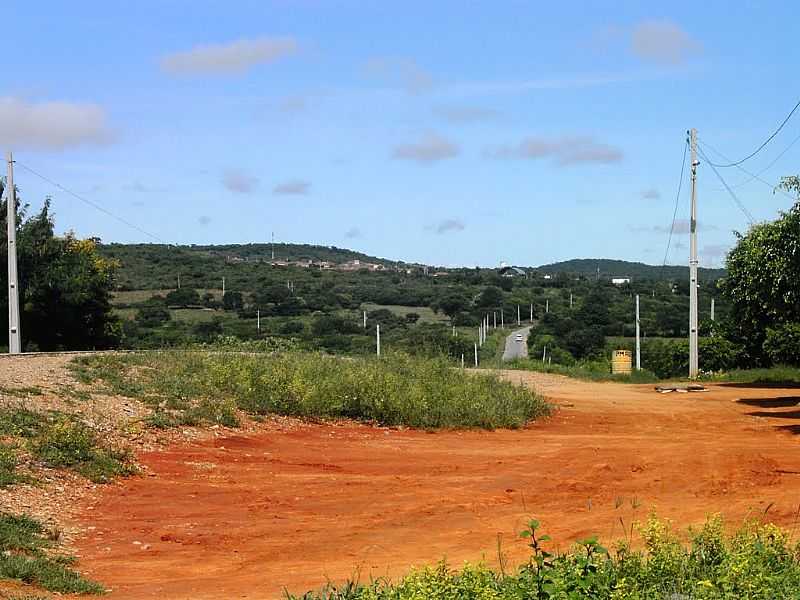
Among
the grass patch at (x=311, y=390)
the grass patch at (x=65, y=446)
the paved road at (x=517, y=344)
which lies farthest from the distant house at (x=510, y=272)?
the grass patch at (x=65, y=446)

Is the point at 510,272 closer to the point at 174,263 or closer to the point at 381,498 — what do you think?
the point at 174,263

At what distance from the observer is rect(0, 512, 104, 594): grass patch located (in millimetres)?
7871

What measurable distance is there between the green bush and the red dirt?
1397cm

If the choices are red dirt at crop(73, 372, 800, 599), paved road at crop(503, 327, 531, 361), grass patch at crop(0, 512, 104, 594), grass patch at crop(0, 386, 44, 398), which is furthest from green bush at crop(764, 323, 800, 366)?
grass patch at crop(0, 512, 104, 594)

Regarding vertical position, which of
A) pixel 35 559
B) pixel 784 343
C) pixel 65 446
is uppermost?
pixel 784 343

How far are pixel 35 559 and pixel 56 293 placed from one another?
34.9 meters

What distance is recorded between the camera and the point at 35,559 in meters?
8.47

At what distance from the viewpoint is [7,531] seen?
9.05 metres

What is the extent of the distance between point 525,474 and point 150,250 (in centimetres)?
6974

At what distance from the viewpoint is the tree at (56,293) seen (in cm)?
4078

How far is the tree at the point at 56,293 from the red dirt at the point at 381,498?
2618 cm

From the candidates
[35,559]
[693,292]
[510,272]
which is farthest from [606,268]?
[35,559]

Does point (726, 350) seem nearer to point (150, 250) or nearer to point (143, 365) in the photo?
point (143, 365)

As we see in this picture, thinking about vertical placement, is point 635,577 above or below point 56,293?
below
